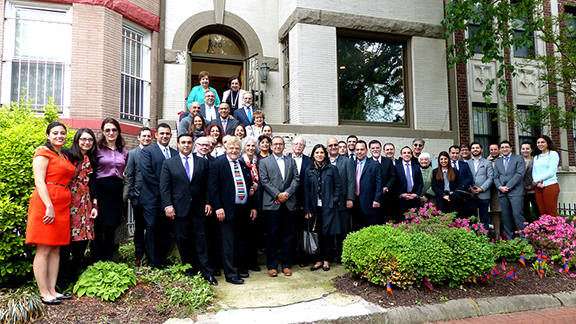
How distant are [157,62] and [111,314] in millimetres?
7967

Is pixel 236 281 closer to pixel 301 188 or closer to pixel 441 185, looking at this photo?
pixel 301 188

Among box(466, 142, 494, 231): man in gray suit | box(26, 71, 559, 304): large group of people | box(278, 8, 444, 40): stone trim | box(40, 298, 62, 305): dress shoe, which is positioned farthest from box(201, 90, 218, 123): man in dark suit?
box(466, 142, 494, 231): man in gray suit

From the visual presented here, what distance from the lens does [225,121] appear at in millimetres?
7664

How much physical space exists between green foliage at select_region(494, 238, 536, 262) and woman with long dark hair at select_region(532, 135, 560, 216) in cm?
137

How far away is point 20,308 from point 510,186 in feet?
26.8

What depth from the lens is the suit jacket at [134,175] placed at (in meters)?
5.53

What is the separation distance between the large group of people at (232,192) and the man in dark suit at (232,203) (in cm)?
2

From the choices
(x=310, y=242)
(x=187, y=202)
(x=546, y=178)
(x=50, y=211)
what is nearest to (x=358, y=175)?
(x=310, y=242)

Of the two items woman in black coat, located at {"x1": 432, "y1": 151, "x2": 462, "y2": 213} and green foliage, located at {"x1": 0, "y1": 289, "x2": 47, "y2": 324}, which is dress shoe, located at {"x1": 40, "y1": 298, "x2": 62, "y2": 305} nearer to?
green foliage, located at {"x1": 0, "y1": 289, "x2": 47, "y2": 324}

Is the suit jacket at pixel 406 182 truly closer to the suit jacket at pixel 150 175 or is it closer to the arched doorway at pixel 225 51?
the suit jacket at pixel 150 175

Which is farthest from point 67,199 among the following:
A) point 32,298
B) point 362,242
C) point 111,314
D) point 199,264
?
point 362,242

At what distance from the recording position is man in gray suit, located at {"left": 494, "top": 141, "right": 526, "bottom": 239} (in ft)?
24.5

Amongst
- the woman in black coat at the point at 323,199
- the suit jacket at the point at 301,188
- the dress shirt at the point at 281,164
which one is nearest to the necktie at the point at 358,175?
the woman in black coat at the point at 323,199

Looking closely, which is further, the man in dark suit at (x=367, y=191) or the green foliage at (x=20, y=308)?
the man in dark suit at (x=367, y=191)
